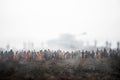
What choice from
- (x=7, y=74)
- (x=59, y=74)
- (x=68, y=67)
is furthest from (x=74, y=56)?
(x=7, y=74)

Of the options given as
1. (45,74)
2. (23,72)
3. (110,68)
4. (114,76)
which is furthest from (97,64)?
(23,72)

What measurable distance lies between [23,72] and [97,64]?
13608 mm

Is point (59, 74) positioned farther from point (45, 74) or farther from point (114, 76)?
point (114, 76)

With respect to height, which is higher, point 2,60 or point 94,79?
point 2,60

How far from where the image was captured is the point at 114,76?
26.0 metres

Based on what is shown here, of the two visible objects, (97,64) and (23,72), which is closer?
(23,72)

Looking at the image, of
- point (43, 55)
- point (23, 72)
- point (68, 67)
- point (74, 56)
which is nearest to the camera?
point (23, 72)

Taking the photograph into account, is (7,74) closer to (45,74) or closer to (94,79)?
(45,74)

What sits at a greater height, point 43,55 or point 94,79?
point 43,55

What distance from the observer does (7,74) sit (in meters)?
25.1

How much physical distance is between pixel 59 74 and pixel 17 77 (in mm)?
6096

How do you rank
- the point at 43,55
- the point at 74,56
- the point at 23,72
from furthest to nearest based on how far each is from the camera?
the point at 74,56, the point at 43,55, the point at 23,72

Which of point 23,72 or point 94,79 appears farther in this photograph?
point 23,72

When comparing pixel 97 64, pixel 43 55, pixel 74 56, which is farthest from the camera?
pixel 74 56
